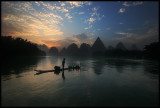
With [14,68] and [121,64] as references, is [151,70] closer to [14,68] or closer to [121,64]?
[121,64]

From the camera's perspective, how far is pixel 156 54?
93.7 m

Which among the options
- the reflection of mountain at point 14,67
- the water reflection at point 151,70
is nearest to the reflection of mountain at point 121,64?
the water reflection at point 151,70

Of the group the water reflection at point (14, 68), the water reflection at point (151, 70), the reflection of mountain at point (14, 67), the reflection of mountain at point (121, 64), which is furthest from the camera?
the reflection of mountain at point (121, 64)

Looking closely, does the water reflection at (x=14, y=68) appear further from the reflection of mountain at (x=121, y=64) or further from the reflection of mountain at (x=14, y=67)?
the reflection of mountain at (x=121, y=64)

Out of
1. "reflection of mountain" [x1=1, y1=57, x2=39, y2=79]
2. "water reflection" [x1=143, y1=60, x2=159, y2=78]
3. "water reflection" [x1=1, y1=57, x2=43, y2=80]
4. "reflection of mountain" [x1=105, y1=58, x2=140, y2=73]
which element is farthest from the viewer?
"reflection of mountain" [x1=105, y1=58, x2=140, y2=73]

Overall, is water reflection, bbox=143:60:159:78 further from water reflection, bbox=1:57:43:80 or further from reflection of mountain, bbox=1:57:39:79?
reflection of mountain, bbox=1:57:39:79

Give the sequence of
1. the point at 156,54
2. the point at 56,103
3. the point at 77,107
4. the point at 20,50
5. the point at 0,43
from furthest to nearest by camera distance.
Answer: the point at 20,50, the point at 156,54, the point at 0,43, the point at 56,103, the point at 77,107

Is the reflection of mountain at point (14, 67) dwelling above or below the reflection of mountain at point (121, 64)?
above

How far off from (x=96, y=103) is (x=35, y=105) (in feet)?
17.1

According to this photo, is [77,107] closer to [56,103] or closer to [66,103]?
[66,103]

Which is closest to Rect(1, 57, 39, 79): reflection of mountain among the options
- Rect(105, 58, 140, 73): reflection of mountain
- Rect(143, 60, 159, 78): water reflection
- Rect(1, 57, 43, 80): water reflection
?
Rect(1, 57, 43, 80): water reflection

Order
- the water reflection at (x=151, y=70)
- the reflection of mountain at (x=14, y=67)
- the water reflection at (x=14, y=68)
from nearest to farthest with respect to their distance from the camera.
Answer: the water reflection at (x=14, y=68)
the water reflection at (x=151, y=70)
the reflection of mountain at (x=14, y=67)

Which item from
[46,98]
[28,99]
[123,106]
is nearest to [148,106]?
[123,106]

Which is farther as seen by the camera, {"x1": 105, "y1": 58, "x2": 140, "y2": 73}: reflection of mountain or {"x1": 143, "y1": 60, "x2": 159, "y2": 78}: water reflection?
{"x1": 105, "y1": 58, "x2": 140, "y2": 73}: reflection of mountain
